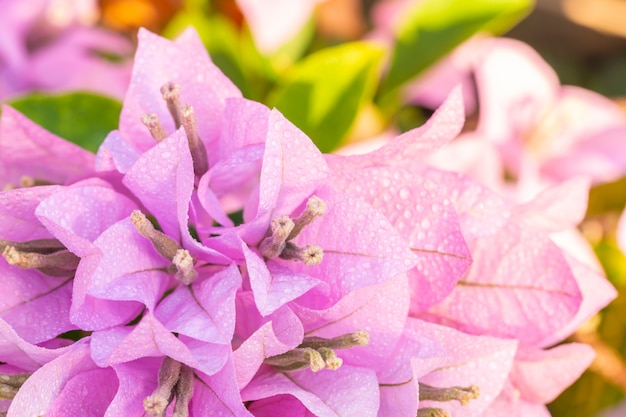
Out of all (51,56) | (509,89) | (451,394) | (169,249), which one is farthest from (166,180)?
(509,89)

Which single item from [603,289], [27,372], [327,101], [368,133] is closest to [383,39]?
[368,133]

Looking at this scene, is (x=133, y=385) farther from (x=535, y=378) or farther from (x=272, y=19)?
(x=272, y=19)

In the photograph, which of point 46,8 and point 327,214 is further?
point 46,8

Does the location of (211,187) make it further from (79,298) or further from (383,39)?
(383,39)

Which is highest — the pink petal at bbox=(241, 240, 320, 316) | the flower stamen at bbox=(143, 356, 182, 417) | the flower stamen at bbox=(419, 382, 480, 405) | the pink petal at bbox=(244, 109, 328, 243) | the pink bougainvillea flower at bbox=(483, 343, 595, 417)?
the pink petal at bbox=(244, 109, 328, 243)

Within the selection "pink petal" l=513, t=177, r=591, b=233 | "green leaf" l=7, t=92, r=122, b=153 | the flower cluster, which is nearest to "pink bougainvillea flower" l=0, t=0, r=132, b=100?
"green leaf" l=7, t=92, r=122, b=153

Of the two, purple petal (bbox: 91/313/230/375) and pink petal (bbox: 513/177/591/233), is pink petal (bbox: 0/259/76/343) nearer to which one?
purple petal (bbox: 91/313/230/375)
